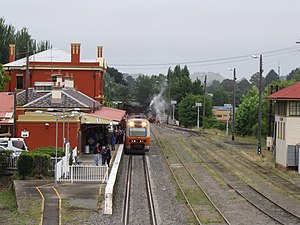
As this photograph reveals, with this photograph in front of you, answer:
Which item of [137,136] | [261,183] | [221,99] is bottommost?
[261,183]

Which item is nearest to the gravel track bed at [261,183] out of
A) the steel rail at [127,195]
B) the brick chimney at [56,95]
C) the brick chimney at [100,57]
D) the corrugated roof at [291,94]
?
the corrugated roof at [291,94]

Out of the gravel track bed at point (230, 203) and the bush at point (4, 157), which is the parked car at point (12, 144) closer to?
the bush at point (4, 157)

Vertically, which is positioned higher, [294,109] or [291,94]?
[291,94]

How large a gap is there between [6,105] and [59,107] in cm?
1234

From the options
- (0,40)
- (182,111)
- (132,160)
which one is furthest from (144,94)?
(132,160)

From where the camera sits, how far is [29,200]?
2034cm

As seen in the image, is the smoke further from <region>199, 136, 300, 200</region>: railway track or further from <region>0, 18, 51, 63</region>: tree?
<region>199, 136, 300, 200</region>: railway track

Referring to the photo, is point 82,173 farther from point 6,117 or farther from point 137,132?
point 6,117

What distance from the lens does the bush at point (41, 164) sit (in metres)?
26.2

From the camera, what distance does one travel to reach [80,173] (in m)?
25.7

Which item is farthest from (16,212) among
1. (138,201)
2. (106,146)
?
(106,146)

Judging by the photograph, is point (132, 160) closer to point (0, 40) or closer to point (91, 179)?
point (91, 179)

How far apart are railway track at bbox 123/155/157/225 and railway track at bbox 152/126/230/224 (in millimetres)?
1439

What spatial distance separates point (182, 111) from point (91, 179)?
62.9 meters
